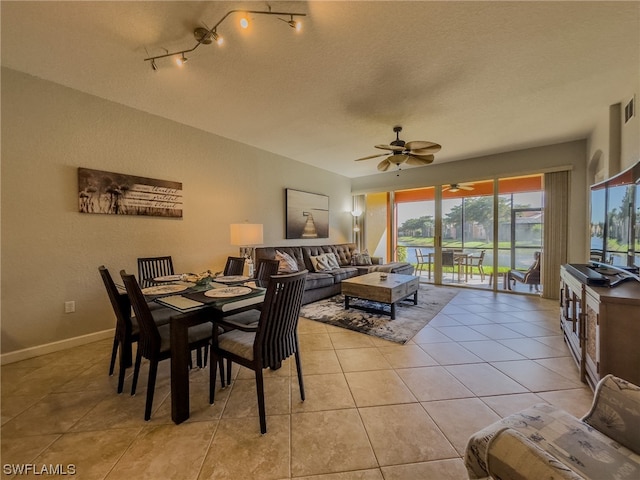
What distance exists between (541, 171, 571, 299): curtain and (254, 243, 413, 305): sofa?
240 cm

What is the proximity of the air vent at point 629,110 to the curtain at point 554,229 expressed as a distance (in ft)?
5.56

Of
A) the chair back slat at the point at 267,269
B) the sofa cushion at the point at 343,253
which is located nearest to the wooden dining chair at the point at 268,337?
the chair back slat at the point at 267,269

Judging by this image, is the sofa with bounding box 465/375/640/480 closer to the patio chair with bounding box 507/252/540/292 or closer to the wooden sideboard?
the wooden sideboard

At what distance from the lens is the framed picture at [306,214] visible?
5328mm

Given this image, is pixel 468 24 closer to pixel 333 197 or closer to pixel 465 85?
pixel 465 85

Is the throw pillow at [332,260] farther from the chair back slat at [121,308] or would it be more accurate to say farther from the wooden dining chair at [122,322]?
the chair back slat at [121,308]

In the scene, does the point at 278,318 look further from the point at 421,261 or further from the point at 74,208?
the point at 421,261

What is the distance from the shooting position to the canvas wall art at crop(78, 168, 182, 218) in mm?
2828

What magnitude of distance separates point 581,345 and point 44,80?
18.2 ft

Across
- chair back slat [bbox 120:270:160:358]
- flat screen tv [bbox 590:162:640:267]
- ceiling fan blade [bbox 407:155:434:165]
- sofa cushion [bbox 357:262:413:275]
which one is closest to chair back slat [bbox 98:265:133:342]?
chair back slat [bbox 120:270:160:358]

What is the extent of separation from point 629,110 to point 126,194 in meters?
5.83

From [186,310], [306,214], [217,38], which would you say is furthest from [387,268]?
[217,38]

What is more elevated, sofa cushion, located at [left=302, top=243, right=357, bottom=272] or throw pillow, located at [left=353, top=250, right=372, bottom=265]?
sofa cushion, located at [left=302, top=243, right=357, bottom=272]

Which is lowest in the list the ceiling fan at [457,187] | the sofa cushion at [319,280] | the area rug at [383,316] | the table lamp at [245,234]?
the area rug at [383,316]
